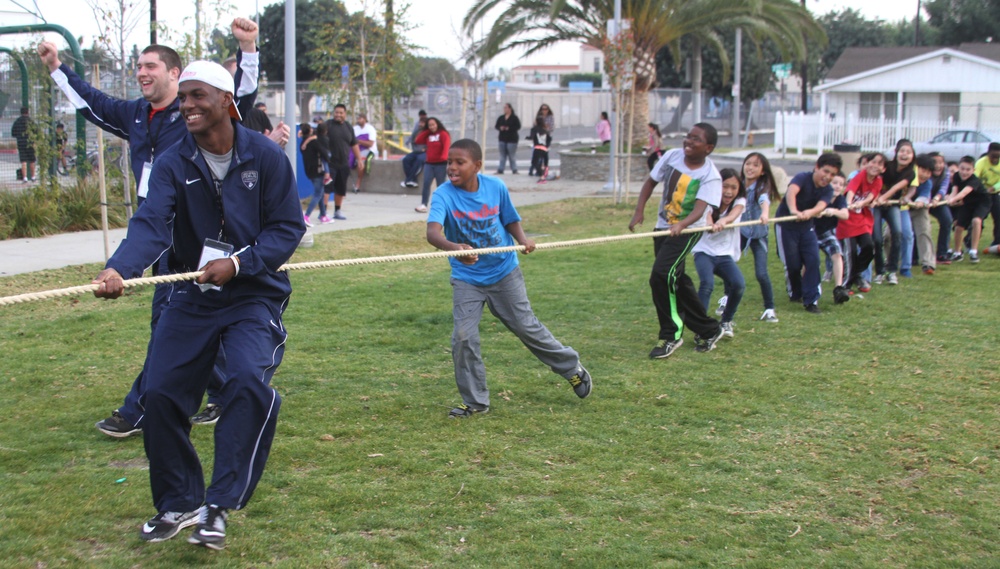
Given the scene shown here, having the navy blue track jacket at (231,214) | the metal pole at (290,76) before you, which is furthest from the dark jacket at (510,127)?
the navy blue track jacket at (231,214)

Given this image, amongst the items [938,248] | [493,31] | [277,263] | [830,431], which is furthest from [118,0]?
[493,31]

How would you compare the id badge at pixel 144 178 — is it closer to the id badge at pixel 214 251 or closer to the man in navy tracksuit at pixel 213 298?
Result: the man in navy tracksuit at pixel 213 298

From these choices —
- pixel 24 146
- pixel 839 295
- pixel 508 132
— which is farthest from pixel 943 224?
pixel 508 132

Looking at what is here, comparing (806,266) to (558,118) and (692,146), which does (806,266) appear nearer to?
(692,146)

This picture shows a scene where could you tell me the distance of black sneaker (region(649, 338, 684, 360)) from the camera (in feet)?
25.3

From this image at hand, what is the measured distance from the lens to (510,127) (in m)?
24.9

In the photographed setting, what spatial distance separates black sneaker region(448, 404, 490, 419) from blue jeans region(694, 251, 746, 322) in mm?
2873

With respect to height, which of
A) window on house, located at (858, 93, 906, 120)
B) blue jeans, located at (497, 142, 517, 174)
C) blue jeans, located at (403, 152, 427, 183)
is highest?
window on house, located at (858, 93, 906, 120)

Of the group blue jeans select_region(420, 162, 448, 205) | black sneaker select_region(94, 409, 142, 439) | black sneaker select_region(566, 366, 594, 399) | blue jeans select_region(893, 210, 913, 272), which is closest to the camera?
black sneaker select_region(94, 409, 142, 439)

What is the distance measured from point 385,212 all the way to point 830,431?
40.8 feet

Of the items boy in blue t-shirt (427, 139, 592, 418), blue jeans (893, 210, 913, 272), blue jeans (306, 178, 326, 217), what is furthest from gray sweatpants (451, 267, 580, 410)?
blue jeans (306, 178, 326, 217)

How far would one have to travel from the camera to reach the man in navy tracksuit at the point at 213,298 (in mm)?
3971

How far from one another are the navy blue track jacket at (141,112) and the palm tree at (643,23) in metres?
19.2

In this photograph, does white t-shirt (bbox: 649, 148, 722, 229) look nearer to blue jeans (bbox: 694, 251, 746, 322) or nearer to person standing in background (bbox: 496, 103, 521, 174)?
blue jeans (bbox: 694, 251, 746, 322)
